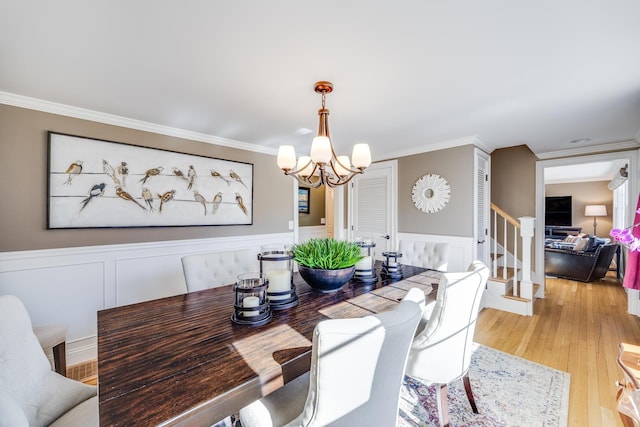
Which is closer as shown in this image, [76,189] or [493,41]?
[493,41]

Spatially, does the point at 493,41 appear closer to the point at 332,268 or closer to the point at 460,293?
the point at 460,293

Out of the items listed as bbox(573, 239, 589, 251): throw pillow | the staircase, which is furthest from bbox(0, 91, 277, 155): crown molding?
bbox(573, 239, 589, 251): throw pillow

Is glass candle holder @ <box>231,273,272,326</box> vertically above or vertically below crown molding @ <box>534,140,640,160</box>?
below

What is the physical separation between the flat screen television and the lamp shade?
42 centimetres

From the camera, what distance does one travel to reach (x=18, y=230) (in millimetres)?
2184

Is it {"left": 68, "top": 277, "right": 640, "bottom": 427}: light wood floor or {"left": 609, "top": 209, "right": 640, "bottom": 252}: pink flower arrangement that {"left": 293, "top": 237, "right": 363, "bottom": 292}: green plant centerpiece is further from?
{"left": 68, "top": 277, "right": 640, "bottom": 427}: light wood floor

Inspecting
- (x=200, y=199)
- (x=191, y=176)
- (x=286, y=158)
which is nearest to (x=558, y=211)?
(x=286, y=158)

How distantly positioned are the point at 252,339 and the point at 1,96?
2.81 m

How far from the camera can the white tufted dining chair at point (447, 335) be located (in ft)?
4.44

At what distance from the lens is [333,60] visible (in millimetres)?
1661

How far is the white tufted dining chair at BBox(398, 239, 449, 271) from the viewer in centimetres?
266

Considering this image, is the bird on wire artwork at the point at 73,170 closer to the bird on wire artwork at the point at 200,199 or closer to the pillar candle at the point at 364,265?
the bird on wire artwork at the point at 200,199

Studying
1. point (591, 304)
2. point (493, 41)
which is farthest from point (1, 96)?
point (591, 304)

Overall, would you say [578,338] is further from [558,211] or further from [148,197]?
[558,211]
